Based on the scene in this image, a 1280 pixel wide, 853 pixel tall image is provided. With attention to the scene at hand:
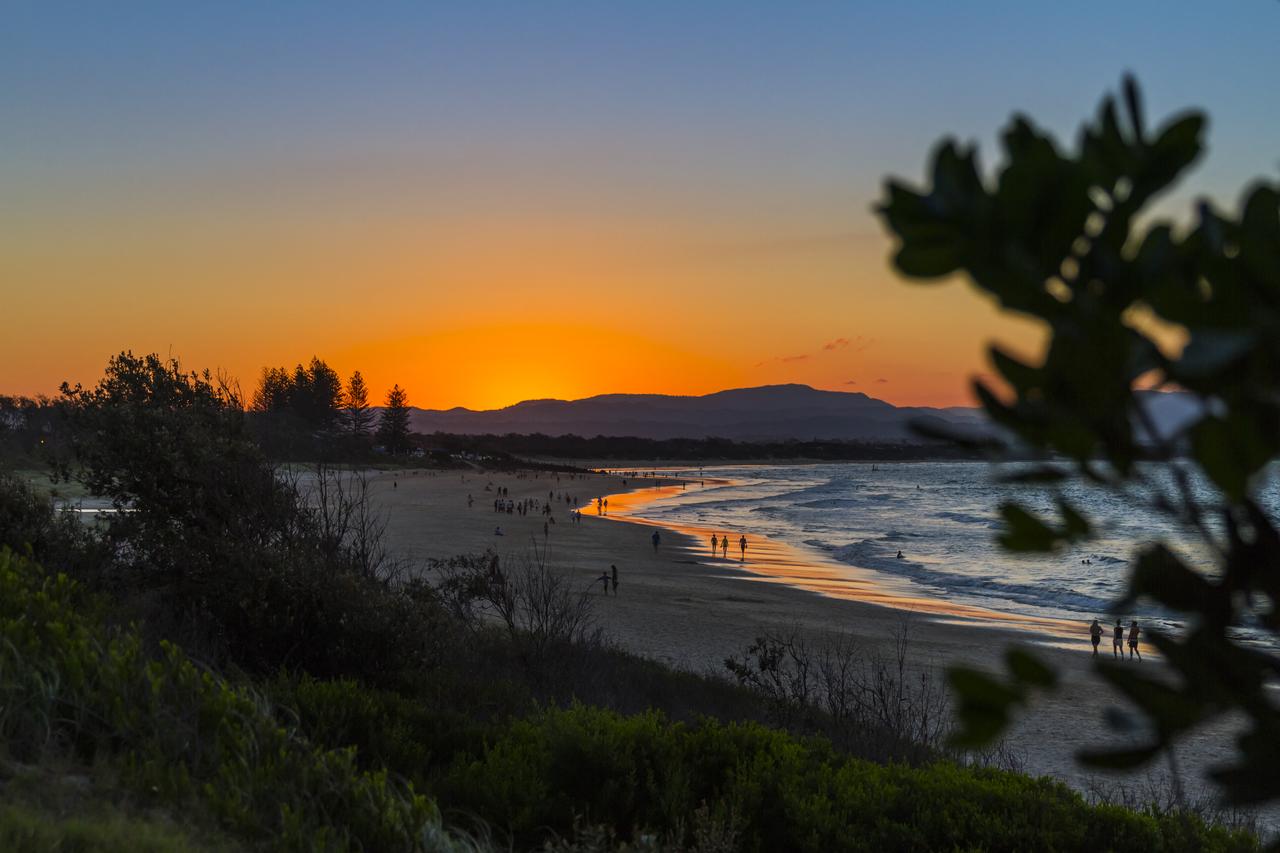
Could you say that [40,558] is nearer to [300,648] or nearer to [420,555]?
[300,648]

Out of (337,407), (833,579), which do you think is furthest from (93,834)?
(337,407)

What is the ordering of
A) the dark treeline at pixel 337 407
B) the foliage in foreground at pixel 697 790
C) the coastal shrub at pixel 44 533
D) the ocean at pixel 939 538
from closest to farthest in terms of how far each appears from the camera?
the foliage in foreground at pixel 697 790 < the coastal shrub at pixel 44 533 < the ocean at pixel 939 538 < the dark treeline at pixel 337 407

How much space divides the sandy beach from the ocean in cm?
197

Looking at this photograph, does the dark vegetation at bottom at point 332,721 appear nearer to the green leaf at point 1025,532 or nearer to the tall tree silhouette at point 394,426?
the green leaf at point 1025,532

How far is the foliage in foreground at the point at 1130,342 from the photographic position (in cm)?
81

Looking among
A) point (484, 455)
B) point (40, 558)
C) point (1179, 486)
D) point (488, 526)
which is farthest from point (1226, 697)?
point (484, 455)

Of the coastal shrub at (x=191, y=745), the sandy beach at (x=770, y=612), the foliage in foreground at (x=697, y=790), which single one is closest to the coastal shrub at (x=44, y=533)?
the foliage in foreground at (x=697, y=790)

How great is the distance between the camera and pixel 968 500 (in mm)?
86688

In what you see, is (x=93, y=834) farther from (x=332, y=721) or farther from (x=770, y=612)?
(x=770, y=612)

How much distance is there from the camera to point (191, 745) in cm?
524

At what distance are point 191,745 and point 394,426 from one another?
150 metres

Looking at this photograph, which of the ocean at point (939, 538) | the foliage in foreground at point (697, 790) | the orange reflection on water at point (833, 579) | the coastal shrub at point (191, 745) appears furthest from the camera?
the ocean at point (939, 538)

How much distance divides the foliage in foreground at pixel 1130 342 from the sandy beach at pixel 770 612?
3.81 m

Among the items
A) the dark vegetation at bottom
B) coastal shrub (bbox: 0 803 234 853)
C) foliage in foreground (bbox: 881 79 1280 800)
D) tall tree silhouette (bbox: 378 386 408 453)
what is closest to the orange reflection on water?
the dark vegetation at bottom
